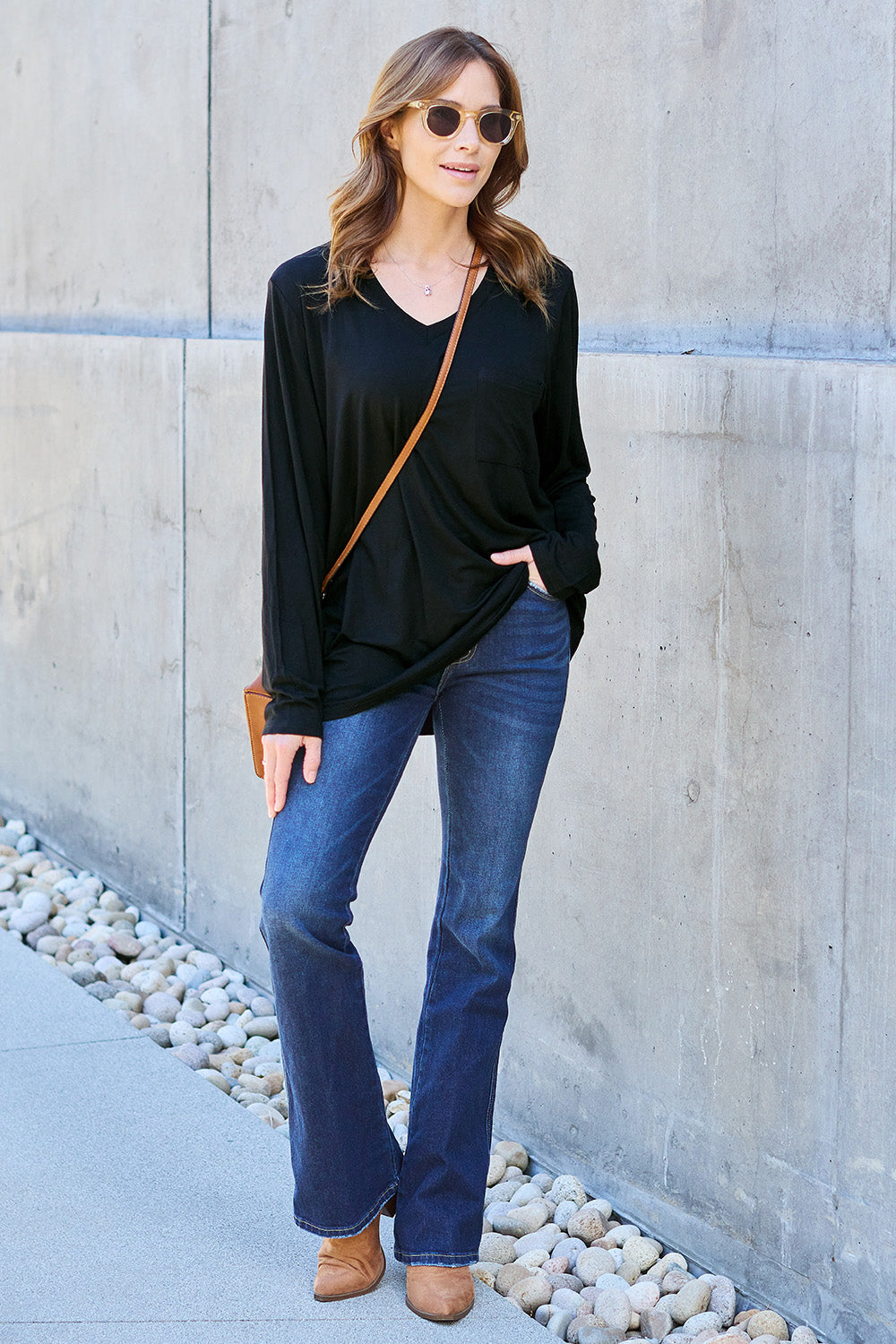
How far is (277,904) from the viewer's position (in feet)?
8.38

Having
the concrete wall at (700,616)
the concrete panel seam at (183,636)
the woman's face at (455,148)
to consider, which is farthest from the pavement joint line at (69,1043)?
the woman's face at (455,148)

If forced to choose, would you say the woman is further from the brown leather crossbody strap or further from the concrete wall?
the concrete wall

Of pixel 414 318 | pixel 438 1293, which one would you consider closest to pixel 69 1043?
pixel 438 1293

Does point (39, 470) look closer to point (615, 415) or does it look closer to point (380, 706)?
point (615, 415)

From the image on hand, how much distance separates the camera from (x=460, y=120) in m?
2.50

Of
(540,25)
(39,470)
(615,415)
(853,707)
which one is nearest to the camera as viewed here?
(853,707)

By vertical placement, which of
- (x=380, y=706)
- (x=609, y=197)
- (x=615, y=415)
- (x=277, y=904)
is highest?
(x=609, y=197)

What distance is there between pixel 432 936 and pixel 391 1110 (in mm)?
1235

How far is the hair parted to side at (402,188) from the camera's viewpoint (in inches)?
98.9

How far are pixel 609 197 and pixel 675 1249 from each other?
2051mm

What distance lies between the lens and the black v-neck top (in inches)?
100

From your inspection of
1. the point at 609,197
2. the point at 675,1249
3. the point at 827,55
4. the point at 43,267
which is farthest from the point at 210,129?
the point at 675,1249

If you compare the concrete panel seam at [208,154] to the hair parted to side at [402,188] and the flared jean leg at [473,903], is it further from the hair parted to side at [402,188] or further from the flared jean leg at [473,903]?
the flared jean leg at [473,903]

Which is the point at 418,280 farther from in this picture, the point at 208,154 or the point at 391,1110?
the point at 208,154
